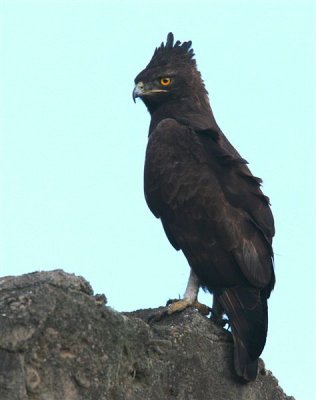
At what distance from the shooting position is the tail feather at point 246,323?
835 centimetres

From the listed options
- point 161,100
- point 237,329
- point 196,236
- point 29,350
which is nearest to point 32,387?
point 29,350

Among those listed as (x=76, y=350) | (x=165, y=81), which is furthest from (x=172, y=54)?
(x=76, y=350)

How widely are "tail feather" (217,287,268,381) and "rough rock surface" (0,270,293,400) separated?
1.97ft

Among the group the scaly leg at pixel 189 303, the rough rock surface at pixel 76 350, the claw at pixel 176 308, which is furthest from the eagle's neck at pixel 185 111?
the rough rock surface at pixel 76 350

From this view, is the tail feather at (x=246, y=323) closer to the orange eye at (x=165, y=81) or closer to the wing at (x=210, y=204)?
the wing at (x=210, y=204)

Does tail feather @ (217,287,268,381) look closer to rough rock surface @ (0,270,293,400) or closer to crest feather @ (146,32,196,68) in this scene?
rough rock surface @ (0,270,293,400)

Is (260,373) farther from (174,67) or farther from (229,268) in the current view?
(174,67)

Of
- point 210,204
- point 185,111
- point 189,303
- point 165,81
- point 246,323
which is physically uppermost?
point 165,81

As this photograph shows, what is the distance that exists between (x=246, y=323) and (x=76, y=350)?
8.42ft

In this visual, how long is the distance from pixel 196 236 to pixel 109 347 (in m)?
2.94

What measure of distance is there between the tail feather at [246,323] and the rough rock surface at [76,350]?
0.60m

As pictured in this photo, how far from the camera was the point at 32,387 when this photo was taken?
616 centimetres

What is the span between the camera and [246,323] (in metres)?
8.68

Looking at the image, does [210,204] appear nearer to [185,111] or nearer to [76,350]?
[185,111]
